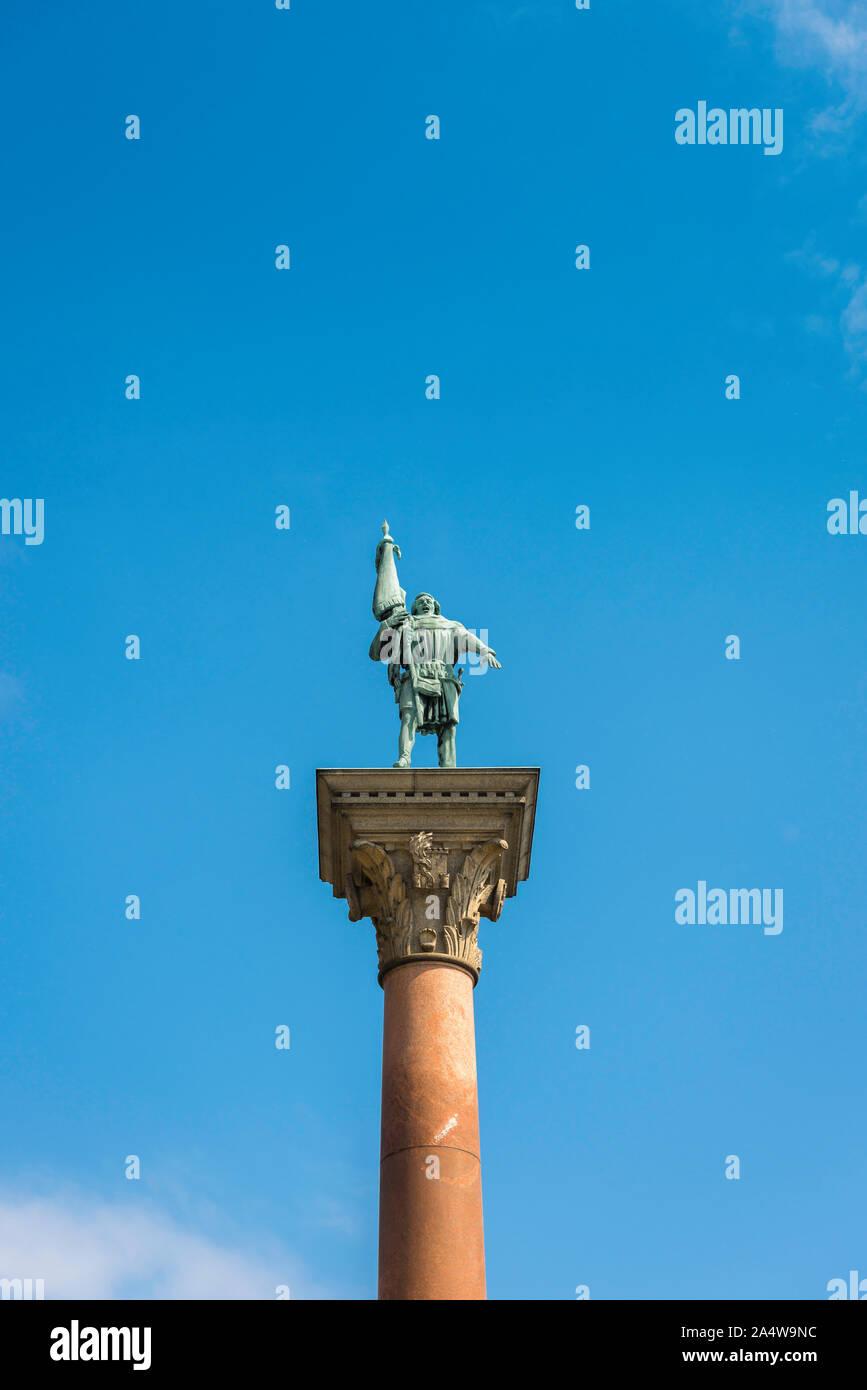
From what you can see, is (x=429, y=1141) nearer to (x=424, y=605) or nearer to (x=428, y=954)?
(x=428, y=954)

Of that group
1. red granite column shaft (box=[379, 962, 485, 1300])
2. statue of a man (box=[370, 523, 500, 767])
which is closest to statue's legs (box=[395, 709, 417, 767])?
statue of a man (box=[370, 523, 500, 767])

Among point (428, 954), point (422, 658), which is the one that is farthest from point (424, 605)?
point (428, 954)

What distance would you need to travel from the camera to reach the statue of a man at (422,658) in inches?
965

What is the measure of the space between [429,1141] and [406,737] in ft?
20.7

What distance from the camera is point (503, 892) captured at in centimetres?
2270

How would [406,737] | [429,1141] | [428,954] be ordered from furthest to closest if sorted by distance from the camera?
[406,737]
[428,954]
[429,1141]

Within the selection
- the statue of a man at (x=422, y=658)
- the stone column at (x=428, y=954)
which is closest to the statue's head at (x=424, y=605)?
the statue of a man at (x=422, y=658)

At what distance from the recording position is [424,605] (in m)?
25.8

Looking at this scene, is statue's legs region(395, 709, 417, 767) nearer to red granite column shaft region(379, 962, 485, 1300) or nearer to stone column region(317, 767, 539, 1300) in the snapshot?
stone column region(317, 767, 539, 1300)

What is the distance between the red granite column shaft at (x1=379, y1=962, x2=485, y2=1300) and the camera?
19188mm

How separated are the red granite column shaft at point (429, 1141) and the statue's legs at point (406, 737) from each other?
3.38 metres
